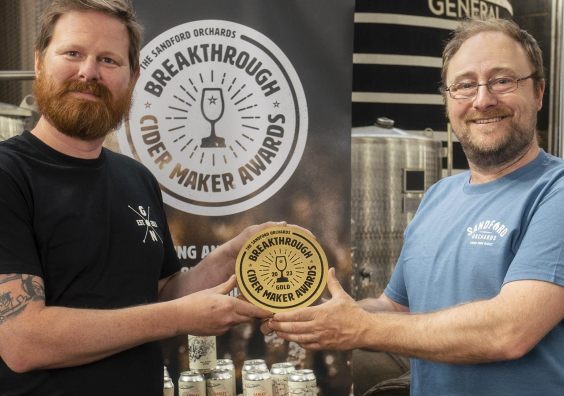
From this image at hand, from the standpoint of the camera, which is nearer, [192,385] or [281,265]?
[281,265]

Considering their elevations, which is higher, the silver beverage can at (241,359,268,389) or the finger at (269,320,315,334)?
the finger at (269,320,315,334)

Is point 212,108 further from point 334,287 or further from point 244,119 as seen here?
point 334,287

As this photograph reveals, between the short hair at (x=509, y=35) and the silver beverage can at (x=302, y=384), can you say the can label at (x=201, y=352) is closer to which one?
the silver beverage can at (x=302, y=384)

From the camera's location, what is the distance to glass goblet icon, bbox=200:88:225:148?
141 inches

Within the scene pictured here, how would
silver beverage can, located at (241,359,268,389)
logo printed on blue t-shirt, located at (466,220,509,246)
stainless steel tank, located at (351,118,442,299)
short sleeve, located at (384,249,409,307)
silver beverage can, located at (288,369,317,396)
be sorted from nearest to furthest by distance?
logo printed on blue t-shirt, located at (466,220,509,246), short sleeve, located at (384,249,409,307), silver beverage can, located at (288,369,317,396), silver beverage can, located at (241,359,268,389), stainless steel tank, located at (351,118,442,299)

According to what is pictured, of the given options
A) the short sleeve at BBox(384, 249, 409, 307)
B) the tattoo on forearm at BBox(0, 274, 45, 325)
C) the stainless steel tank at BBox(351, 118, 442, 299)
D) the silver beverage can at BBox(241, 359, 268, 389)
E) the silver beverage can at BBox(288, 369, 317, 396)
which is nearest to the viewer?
the tattoo on forearm at BBox(0, 274, 45, 325)

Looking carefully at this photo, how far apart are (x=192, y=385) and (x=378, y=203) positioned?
2.53m

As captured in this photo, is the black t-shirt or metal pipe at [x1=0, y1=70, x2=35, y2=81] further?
metal pipe at [x1=0, y1=70, x2=35, y2=81]

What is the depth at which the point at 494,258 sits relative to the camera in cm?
233

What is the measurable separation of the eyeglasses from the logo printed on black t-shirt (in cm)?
109

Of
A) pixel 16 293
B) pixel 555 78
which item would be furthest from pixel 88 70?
pixel 555 78

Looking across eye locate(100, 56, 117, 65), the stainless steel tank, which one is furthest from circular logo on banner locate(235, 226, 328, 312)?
the stainless steel tank

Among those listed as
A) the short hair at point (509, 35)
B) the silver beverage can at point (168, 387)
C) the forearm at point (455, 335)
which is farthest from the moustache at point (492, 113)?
the silver beverage can at point (168, 387)

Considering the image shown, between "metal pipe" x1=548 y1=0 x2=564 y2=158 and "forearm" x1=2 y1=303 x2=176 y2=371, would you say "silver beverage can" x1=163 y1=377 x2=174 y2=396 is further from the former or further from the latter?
"metal pipe" x1=548 y1=0 x2=564 y2=158
